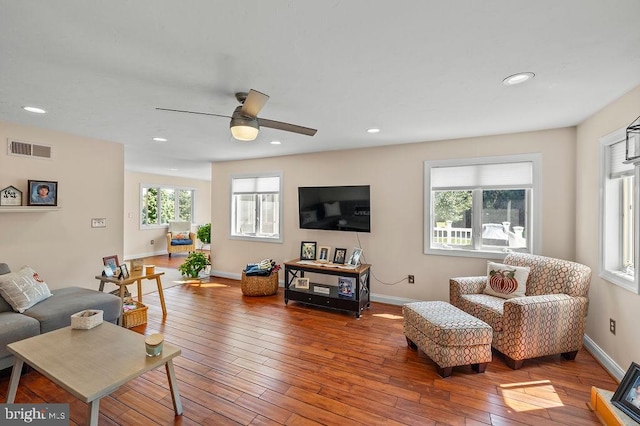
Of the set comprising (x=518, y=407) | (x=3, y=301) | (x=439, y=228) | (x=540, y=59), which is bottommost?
(x=518, y=407)

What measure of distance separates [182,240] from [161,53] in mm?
7311

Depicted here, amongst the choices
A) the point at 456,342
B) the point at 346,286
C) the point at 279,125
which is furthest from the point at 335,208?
the point at 456,342

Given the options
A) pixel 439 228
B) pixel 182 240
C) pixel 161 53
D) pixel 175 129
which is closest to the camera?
pixel 161 53

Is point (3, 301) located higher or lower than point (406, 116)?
lower

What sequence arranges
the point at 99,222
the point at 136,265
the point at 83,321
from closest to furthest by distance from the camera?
the point at 83,321 → the point at 136,265 → the point at 99,222

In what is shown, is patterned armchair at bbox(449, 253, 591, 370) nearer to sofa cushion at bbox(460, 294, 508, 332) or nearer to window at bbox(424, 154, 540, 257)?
sofa cushion at bbox(460, 294, 508, 332)

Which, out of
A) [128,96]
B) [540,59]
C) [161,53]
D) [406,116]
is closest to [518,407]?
[540,59]

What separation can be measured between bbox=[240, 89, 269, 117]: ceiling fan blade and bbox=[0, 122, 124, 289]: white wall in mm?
3139

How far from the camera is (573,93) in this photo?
2.35m

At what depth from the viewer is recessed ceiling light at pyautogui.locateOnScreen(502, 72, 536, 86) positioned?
203cm

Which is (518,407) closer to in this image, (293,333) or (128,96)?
(293,333)

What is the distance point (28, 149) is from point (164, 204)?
18.0 ft

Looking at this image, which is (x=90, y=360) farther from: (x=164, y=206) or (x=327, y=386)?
(x=164, y=206)

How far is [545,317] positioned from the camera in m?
2.52
